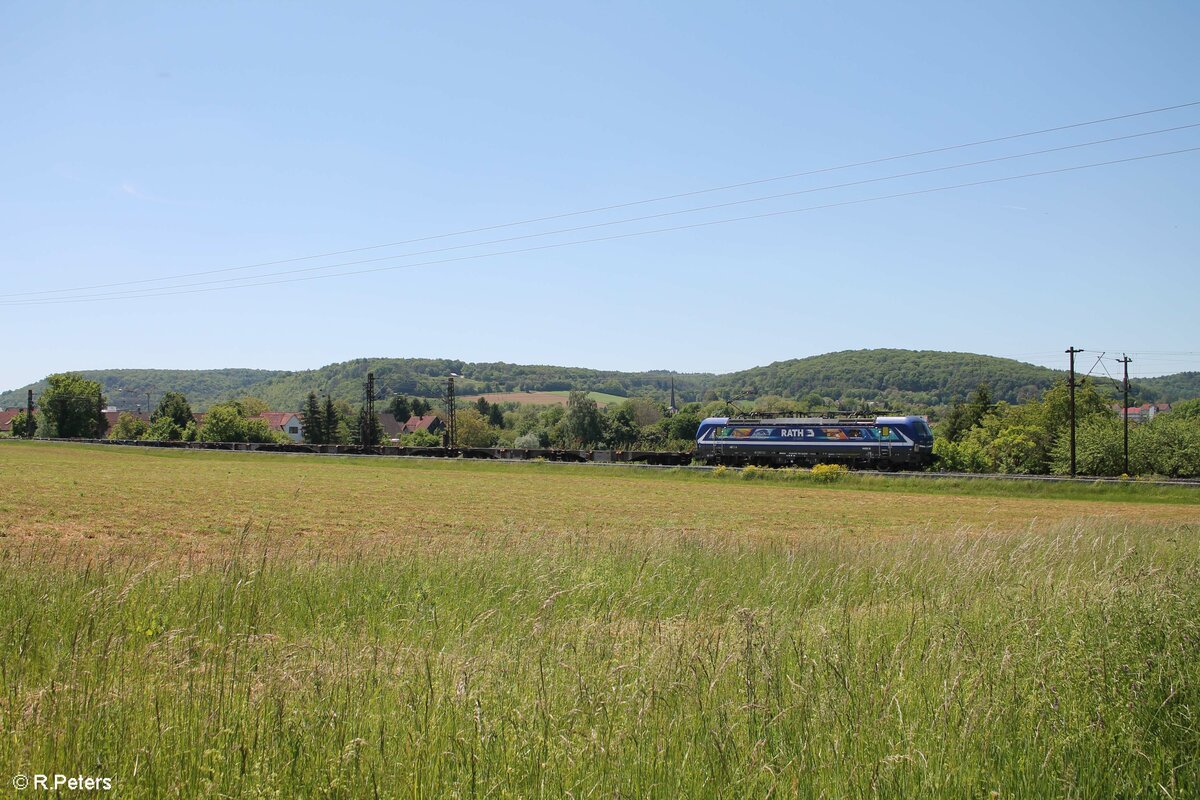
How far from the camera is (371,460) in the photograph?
75.1 m

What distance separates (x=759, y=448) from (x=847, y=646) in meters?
56.5

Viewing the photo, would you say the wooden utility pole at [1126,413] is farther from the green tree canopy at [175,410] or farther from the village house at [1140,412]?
the green tree canopy at [175,410]

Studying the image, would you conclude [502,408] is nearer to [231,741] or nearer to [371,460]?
[371,460]

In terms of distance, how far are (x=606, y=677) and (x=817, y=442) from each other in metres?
55.5

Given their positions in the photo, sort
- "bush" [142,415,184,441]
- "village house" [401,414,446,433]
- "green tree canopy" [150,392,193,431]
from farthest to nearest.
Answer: "village house" [401,414,446,433], "green tree canopy" [150,392,193,431], "bush" [142,415,184,441]

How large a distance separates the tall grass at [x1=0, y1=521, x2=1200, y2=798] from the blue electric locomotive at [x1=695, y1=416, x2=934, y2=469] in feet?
164

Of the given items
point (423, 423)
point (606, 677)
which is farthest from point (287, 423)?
point (606, 677)

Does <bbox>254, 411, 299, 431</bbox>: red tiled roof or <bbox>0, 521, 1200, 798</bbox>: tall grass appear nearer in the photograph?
<bbox>0, 521, 1200, 798</bbox>: tall grass

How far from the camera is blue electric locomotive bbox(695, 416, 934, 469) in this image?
56281 mm

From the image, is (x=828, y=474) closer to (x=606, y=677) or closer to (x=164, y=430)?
(x=606, y=677)

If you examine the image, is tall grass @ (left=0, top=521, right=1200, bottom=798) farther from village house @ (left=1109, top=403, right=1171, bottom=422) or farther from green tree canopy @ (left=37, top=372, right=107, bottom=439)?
green tree canopy @ (left=37, top=372, right=107, bottom=439)

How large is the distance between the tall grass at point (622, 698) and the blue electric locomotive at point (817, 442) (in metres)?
49.9

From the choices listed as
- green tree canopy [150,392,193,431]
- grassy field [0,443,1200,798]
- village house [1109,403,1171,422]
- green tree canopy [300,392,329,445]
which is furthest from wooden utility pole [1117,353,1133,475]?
green tree canopy [150,392,193,431]

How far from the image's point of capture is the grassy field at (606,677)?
172 inches
